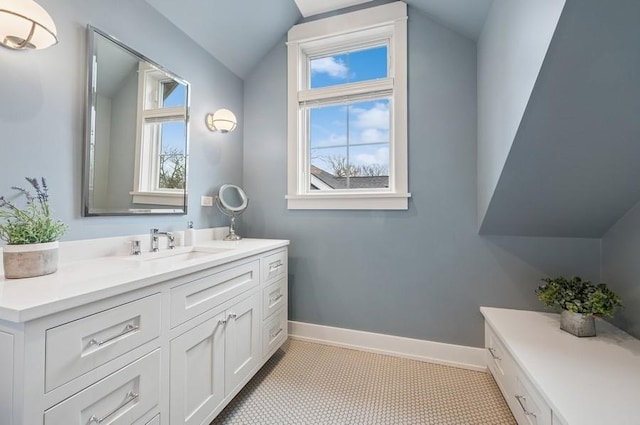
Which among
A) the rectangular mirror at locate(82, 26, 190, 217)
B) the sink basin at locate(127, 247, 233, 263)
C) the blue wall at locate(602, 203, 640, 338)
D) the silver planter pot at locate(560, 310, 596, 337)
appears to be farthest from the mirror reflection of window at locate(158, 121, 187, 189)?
the blue wall at locate(602, 203, 640, 338)

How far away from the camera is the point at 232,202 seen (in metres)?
2.28

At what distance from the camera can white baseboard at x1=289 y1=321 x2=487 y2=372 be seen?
1940mm

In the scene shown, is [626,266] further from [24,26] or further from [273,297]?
[24,26]

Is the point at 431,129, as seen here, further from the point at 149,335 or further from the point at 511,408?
the point at 149,335

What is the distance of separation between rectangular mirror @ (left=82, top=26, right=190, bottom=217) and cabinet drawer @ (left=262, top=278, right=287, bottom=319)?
804 mm

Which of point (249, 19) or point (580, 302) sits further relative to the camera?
point (249, 19)

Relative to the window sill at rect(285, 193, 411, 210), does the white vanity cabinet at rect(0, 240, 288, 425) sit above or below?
below

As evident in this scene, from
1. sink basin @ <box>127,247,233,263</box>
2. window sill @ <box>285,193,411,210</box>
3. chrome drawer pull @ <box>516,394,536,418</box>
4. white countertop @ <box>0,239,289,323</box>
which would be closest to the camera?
white countertop @ <box>0,239,289,323</box>

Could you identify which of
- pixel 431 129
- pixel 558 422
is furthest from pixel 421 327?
pixel 431 129

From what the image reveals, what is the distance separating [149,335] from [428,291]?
1765 millimetres

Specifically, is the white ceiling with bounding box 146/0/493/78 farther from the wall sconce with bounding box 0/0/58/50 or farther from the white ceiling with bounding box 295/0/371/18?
the wall sconce with bounding box 0/0/58/50

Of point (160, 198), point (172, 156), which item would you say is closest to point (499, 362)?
point (160, 198)

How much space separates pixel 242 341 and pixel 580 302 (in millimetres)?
1837

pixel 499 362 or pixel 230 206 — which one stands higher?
pixel 230 206
